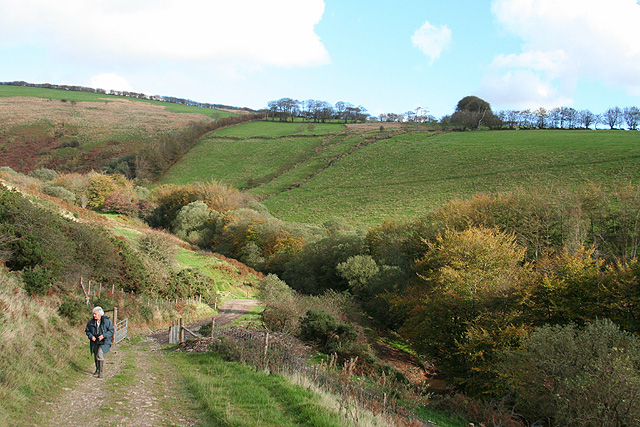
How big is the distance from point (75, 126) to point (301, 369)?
108 m

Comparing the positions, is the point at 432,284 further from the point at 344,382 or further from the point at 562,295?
the point at 344,382

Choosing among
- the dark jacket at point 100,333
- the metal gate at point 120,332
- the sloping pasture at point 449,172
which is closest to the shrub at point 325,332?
the metal gate at point 120,332

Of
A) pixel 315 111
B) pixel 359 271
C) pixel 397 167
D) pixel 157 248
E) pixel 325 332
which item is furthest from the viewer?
pixel 315 111

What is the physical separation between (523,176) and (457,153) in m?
17.2

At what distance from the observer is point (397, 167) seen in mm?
76625

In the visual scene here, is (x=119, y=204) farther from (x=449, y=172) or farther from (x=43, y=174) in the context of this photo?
(x=449, y=172)

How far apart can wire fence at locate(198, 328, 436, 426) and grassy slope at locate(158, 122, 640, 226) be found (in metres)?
44.1

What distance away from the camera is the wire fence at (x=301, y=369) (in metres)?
9.53

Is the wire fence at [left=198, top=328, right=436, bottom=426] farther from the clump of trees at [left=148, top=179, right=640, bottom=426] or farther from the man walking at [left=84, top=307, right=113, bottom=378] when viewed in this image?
the clump of trees at [left=148, top=179, right=640, bottom=426]

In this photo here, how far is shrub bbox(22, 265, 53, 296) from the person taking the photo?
1349 centimetres

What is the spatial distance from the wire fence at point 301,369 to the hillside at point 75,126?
80.7m

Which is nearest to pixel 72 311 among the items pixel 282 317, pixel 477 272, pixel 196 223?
pixel 282 317

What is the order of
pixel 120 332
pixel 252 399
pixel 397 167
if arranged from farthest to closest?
pixel 397 167, pixel 120 332, pixel 252 399

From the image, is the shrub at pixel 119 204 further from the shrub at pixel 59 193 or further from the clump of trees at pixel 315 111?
the clump of trees at pixel 315 111
